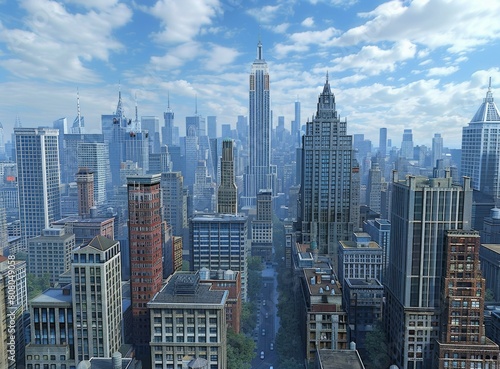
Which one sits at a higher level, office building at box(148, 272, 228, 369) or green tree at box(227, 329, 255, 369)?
office building at box(148, 272, 228, 369)

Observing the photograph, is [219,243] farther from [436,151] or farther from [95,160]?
[95,160]

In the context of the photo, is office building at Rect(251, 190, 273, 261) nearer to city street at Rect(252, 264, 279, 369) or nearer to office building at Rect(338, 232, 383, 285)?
city street at Rect(252, 264, 279, 369)

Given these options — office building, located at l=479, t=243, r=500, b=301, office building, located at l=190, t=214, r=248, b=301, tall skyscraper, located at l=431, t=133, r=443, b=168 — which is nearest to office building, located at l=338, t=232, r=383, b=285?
office building, located at l=479, t=243, r=500, b=301

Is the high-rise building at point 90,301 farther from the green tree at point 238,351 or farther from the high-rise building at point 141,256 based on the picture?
the green tree at point 238,351

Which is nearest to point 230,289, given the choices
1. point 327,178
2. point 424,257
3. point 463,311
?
point 424,257

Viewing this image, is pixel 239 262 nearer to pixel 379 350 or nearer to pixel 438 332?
pixel 379 350

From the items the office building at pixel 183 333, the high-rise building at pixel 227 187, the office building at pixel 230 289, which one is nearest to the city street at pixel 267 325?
the office building at pixel 230 289
